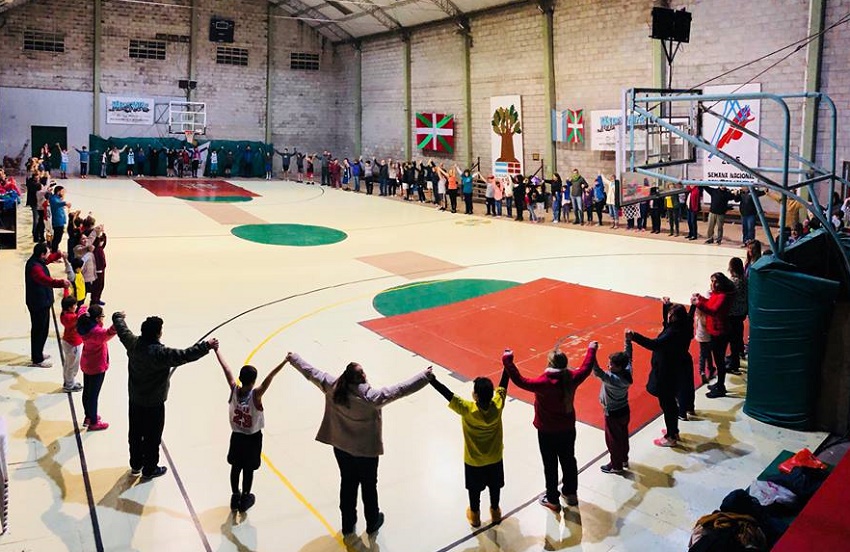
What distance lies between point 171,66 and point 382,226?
737 inches

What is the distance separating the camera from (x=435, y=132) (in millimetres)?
29328

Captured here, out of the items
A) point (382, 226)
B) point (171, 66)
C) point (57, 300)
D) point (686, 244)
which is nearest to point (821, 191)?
point (686, 244)

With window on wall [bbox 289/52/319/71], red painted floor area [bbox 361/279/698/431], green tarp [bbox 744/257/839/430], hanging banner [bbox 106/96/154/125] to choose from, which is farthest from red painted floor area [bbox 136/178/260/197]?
green tarp [bbox 744/257/839/430]

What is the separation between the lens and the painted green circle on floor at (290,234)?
17.4 meters

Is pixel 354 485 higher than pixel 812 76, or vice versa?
pixel 812 76

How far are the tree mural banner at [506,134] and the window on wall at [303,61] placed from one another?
13.4 m

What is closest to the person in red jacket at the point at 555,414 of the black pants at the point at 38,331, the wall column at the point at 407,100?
the black pants at the point at 38,331

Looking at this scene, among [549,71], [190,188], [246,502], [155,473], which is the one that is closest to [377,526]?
[246,502]

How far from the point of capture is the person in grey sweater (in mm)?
5844

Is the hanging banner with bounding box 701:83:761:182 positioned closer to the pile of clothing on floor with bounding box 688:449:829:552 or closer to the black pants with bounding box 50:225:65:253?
the pile of clothing on floor with bounding box 688:449:829:552

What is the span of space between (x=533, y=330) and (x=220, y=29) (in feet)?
93.9

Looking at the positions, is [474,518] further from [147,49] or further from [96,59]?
[147,49]

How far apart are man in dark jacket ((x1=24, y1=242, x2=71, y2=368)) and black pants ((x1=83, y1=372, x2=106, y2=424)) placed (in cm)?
213

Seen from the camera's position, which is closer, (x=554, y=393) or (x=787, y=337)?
(x=554, y=393)
